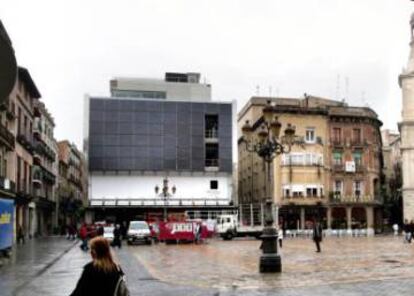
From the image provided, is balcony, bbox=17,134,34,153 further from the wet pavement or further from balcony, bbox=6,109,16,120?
the wet pavement

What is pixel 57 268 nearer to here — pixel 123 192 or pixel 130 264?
pixel 130 264

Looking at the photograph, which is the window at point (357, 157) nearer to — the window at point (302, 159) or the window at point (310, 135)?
the window at point (302, 159)

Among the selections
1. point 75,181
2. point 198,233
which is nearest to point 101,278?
point 198,233

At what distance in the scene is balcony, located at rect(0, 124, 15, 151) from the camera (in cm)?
4031

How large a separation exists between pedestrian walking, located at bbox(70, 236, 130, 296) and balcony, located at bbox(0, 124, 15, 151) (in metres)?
36.8

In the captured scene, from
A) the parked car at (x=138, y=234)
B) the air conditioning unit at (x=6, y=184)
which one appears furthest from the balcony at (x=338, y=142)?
the air conditioning unit at (x=6, y=184)

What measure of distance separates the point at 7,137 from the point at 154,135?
2561 cm

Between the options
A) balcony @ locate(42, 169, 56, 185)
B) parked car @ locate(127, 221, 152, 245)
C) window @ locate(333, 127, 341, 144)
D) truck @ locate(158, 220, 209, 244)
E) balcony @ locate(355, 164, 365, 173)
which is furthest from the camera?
balcony @ locate(355, 164, 365, 173)

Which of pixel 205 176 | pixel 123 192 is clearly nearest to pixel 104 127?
pixel 123 192

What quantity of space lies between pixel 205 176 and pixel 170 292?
5322 centimetres

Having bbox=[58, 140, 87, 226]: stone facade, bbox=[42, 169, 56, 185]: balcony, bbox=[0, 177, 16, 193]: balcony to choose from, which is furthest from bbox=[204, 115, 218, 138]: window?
bbox=[0, 177, 16, 193]: balcony

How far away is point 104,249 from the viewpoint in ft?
17.4

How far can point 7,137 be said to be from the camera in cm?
4209

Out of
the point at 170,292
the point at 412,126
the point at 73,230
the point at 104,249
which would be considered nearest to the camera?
the point at 104,249
